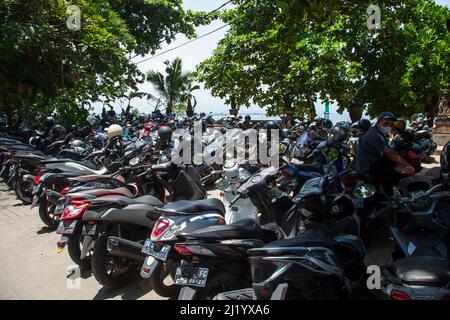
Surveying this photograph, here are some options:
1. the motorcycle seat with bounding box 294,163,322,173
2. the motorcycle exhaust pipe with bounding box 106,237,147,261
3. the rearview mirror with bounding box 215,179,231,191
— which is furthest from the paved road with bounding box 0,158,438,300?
the motorcycle seat with bounding box 294,163,322,173

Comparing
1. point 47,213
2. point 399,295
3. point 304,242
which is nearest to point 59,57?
point 47,213

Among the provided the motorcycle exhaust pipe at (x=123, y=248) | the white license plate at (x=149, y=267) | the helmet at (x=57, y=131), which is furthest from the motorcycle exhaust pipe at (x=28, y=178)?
the white license plate at (x=149, y=267)

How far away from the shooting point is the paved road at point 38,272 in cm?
370

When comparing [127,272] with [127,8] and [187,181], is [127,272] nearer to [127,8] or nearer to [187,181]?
[187,181]

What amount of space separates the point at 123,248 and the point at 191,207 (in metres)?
0.79

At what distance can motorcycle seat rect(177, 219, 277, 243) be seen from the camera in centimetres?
274

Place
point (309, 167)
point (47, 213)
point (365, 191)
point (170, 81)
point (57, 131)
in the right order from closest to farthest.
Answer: point (365, 191) → point (309, 167) → point (47, 213) → point (57, 131) → point (170, 81)

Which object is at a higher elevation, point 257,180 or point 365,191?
point 257,180

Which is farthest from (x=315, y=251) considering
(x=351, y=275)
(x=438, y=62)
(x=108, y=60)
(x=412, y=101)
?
(x=438, y=62)

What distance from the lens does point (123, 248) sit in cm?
338

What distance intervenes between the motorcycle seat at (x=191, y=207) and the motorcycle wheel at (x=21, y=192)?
5.23 meters

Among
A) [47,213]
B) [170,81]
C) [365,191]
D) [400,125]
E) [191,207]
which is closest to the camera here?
[191,207]

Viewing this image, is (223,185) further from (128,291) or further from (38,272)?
(38,272)

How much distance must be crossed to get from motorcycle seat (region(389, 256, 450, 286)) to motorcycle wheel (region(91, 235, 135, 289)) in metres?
2.61
